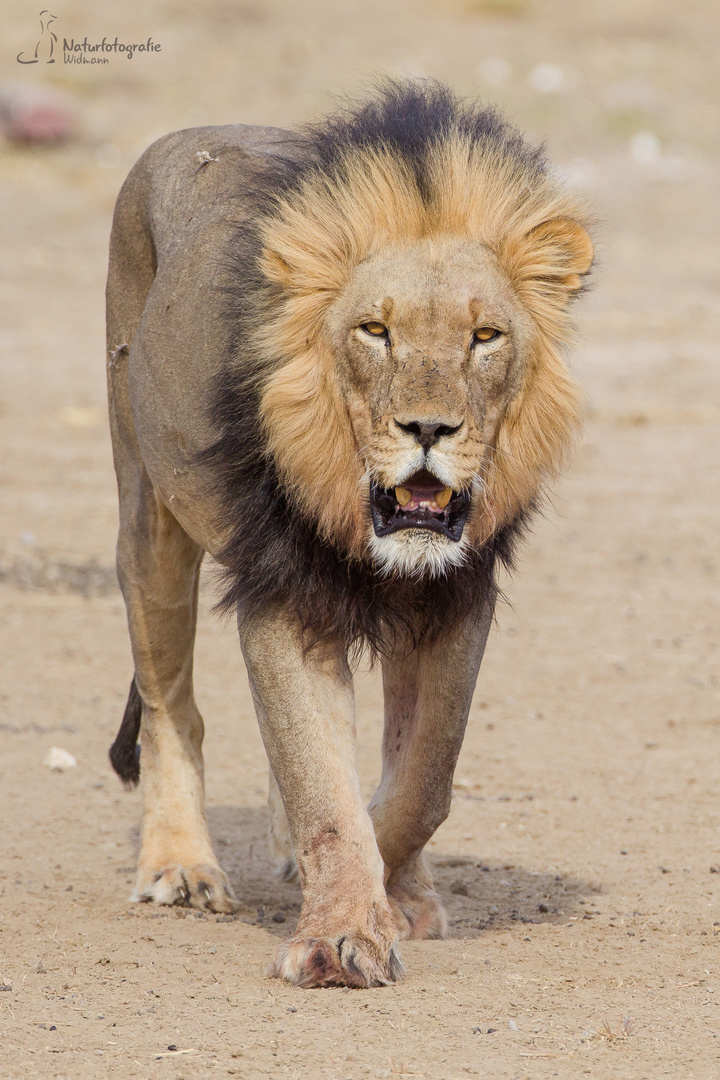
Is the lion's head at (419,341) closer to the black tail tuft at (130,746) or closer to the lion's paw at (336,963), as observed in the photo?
the lion's paw at (336,963)

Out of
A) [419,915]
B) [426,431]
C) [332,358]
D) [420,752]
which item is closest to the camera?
[426,431]

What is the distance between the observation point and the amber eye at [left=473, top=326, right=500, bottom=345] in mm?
3364

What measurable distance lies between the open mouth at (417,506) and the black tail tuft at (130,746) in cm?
183

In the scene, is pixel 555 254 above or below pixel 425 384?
above

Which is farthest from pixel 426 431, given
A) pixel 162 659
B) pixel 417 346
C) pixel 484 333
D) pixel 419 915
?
pixel 162 659

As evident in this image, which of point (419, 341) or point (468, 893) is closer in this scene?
point (419, 341)

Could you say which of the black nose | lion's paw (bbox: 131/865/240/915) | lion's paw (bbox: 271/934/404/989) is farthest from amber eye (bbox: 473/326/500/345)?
lion's paw (bbox: 131/865/240/915)

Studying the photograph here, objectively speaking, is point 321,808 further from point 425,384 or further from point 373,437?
point 425,384

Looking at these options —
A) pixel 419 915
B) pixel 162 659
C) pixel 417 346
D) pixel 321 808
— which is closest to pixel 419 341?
pixel 417 346

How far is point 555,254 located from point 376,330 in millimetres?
511

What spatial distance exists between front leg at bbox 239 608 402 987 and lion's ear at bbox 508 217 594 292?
972 mm

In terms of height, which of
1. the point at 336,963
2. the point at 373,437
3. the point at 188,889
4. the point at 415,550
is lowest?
the point at 188,889

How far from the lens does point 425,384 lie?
3215mm

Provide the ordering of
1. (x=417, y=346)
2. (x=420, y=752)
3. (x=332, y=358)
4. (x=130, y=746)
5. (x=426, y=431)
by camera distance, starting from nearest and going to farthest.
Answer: (x=426, y=431)
(x=417, y=346)
(x=332, y=358)
(x=420, y=752)
(x=130, y=746)
